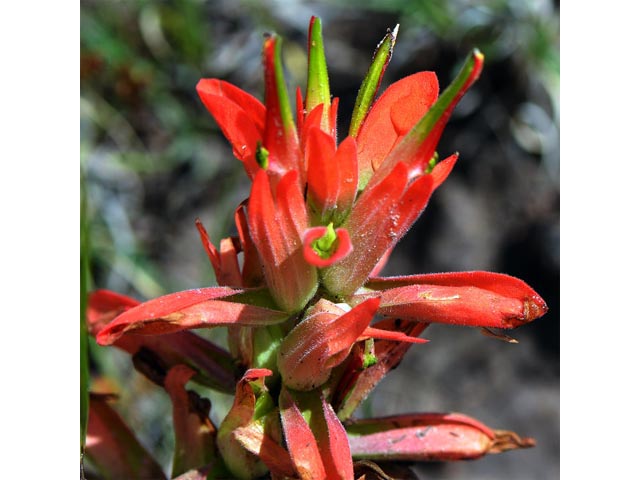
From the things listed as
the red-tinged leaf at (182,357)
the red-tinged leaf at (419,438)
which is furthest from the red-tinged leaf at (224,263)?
the red-tinged leaf at (419,438)

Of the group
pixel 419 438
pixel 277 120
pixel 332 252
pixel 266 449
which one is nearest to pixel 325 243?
pixel 332 252

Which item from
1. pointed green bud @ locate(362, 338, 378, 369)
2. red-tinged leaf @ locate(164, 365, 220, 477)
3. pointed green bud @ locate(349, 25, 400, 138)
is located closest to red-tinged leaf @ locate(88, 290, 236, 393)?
red-tinged leaf @ locate(164, 365, 220, 477)

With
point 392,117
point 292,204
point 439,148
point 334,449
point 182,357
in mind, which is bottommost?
point 334,449

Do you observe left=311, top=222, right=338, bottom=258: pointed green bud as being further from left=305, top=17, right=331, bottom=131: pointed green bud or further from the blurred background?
the blurred background

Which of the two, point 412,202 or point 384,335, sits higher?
point 412,202

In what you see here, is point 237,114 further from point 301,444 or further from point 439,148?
point 439,148

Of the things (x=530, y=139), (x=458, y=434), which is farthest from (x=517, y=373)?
(x=458, y=434)
